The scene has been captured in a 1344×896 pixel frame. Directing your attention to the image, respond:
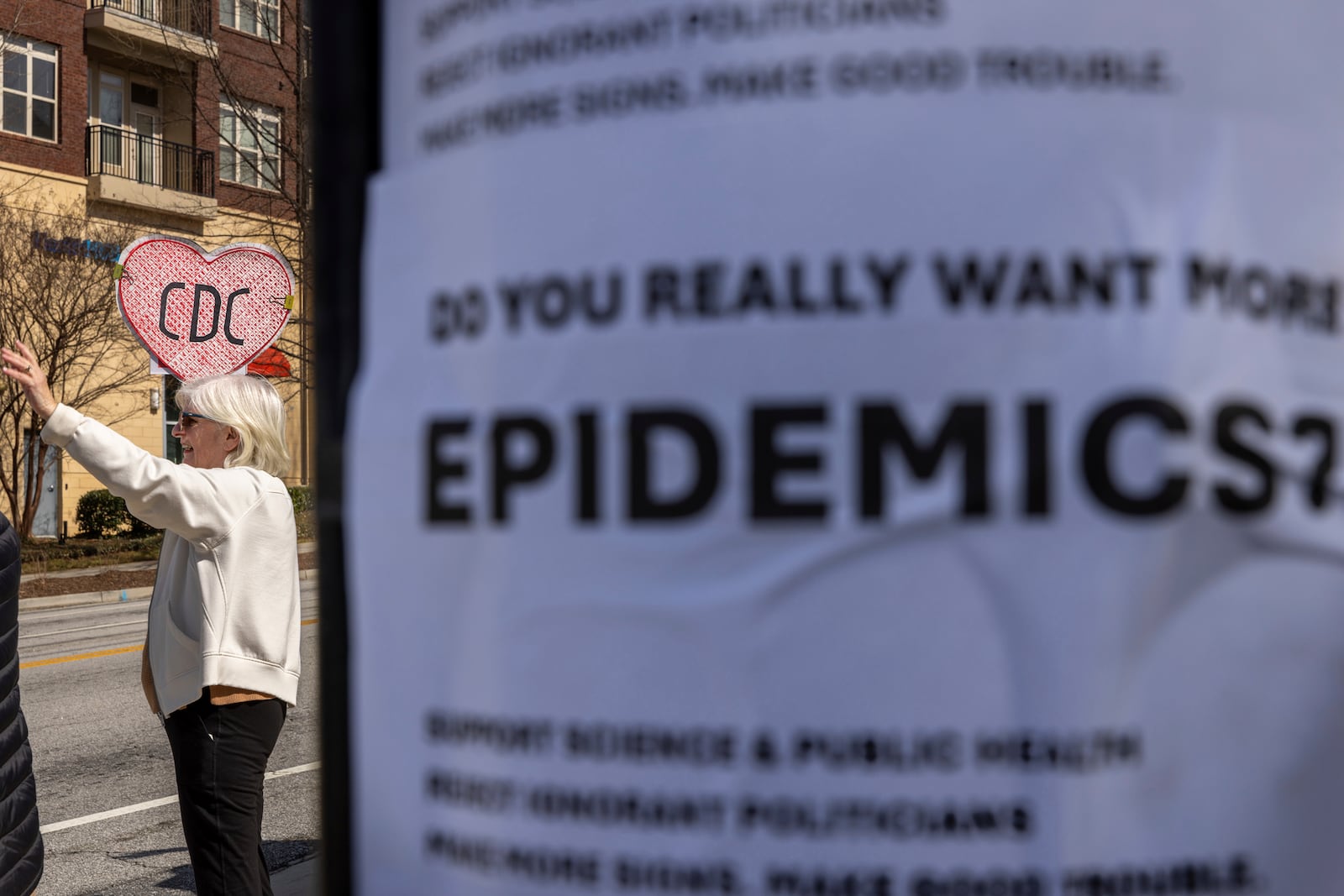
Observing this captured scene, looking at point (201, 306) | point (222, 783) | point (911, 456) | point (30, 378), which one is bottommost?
point (222, 783)

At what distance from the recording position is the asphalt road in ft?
18.5

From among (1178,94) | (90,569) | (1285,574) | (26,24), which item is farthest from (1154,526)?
(26,24)

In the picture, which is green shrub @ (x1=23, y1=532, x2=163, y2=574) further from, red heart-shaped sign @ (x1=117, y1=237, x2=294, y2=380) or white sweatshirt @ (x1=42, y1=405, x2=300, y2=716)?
white sweatshirt @ (x1=42, y1=405, x2=300, y2=716)

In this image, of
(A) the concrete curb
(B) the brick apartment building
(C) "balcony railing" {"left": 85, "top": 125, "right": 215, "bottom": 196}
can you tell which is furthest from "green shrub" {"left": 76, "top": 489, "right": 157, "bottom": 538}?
(A) the concrete curb

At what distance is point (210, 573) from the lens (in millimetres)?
4184

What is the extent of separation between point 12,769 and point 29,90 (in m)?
26.6

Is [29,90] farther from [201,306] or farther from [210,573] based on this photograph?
[210,573]

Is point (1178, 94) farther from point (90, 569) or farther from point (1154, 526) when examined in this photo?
point (90, 569)

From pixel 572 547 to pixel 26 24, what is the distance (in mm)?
28715

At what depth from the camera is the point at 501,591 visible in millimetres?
1034

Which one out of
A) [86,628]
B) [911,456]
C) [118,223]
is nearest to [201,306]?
[911,456]

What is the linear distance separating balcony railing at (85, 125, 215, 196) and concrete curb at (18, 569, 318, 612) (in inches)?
492

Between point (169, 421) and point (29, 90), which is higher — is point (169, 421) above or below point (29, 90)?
below

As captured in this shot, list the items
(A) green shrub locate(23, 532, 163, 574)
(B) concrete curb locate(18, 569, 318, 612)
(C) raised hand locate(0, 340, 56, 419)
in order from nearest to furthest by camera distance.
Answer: (C) raised hand locate(0, 340, 56, 419) → (B) concrete curb locate(18, 569, 318, 612) → (A) green shrub locate(23, 532, 163, 574)
